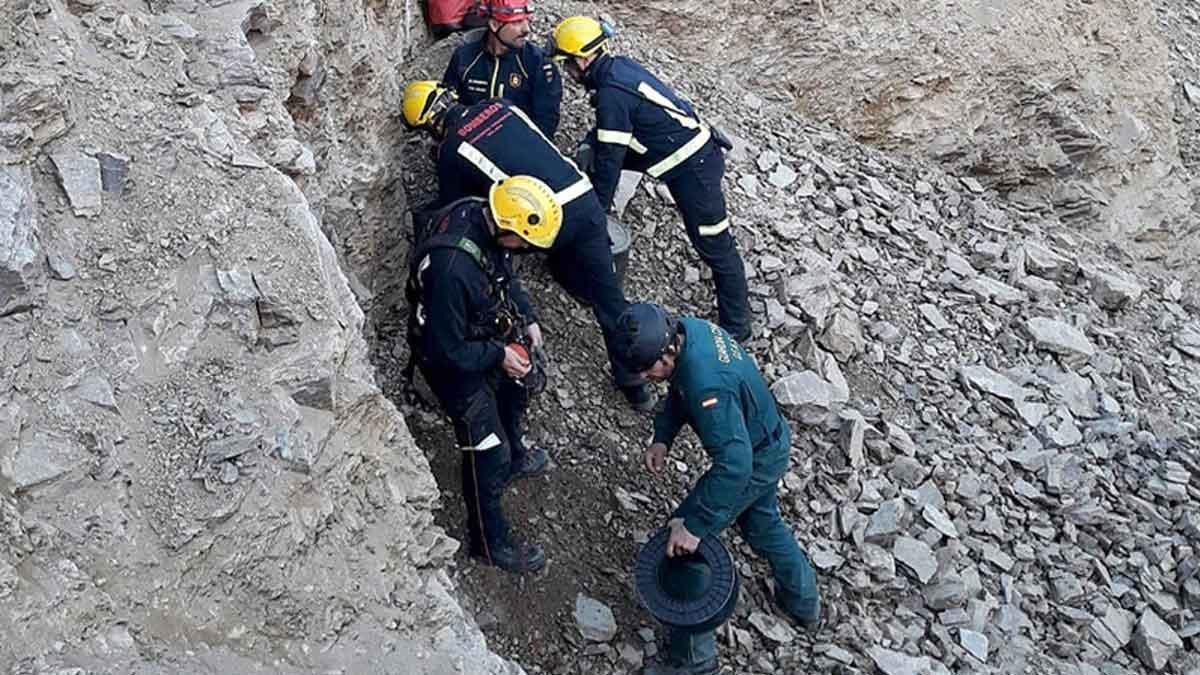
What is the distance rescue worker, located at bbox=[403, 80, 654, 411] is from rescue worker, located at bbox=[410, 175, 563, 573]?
0.33 meters

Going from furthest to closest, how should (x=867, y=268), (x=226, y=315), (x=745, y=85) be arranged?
(x=745, y=85), (x=867, y=268), (x=226, y=315)

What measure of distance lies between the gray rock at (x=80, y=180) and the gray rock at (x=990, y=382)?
490cm

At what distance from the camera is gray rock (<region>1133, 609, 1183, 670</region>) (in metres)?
5.71

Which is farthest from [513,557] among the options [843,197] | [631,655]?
[843,197]

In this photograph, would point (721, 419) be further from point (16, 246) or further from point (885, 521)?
point (16, 246)

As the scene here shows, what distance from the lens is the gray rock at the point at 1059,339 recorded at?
740cm

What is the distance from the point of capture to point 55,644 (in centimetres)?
312

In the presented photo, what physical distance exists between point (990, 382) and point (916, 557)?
1.57 meters

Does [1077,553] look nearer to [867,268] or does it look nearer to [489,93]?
[867,268]

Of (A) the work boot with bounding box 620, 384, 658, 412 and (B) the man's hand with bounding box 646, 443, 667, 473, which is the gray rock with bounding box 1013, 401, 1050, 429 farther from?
(B) the man's hand with bounding box 646, 443, 667, 473

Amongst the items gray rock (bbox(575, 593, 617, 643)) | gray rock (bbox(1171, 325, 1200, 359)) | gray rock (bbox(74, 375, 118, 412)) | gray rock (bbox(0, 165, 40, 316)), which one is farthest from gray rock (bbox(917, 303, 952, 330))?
gray rock (bbox(0, 165, 40, 316))

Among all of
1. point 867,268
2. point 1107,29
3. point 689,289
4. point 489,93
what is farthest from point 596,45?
point 1107,29

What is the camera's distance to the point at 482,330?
5000 mm

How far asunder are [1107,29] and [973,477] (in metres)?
5.04
